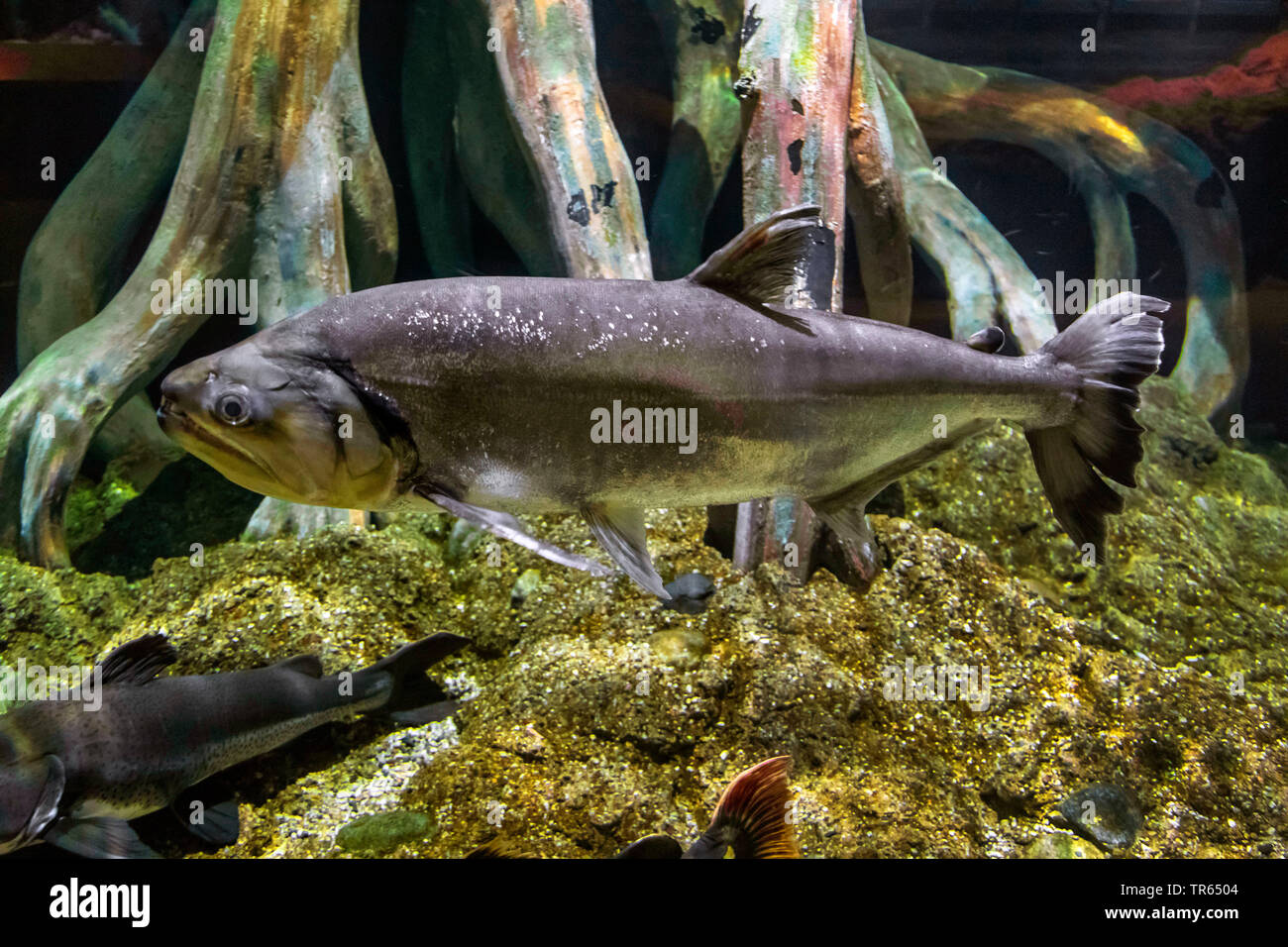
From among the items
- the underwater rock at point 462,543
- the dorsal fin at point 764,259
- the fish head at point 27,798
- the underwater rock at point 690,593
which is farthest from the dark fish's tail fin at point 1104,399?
the fish head at point 27,798

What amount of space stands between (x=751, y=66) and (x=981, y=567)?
2395 mm

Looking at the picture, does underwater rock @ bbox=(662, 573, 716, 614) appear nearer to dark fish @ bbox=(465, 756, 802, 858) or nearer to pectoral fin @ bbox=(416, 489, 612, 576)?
dark fish @ bbox=(465, 756, 802, 858)

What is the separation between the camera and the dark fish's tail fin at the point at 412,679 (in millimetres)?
2541

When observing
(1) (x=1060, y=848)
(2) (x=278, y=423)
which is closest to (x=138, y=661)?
(2) (x=278, y=423)

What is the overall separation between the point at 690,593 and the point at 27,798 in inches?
80.5

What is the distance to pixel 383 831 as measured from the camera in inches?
82.3

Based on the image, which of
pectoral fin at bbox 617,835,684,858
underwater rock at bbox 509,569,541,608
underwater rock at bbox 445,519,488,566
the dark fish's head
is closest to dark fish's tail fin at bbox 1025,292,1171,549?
pectoral fin at bbox 617,835,684,858

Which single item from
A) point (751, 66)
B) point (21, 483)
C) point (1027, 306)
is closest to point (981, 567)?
point (751, 66)

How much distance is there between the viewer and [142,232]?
5.19 m

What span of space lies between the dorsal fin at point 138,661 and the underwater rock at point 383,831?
87 centimetres

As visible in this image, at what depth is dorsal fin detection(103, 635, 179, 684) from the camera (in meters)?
2.36

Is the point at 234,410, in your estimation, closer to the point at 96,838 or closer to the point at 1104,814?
the point at 96,838
